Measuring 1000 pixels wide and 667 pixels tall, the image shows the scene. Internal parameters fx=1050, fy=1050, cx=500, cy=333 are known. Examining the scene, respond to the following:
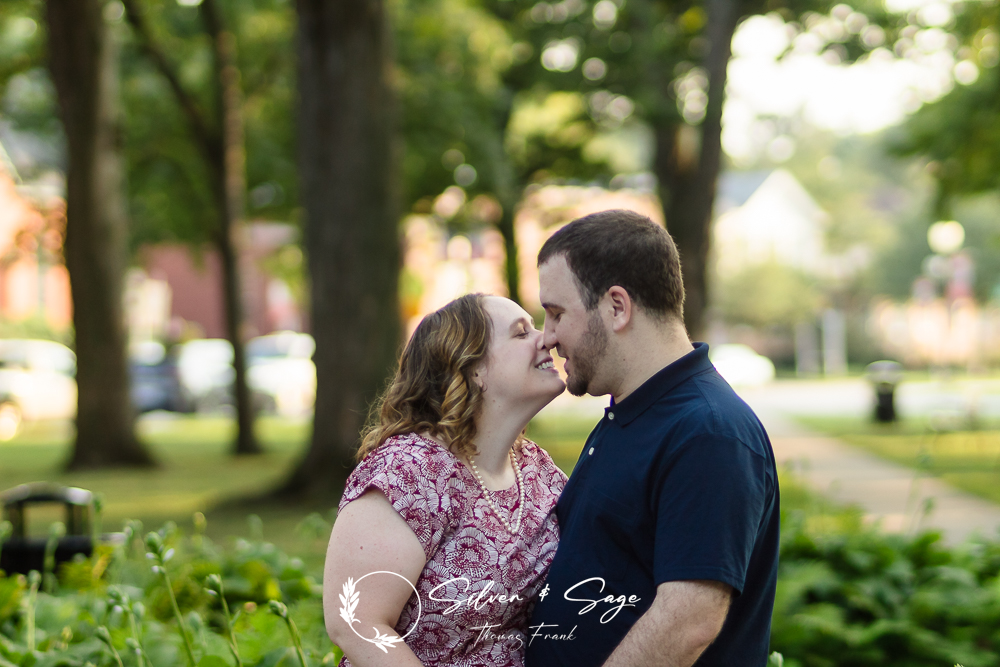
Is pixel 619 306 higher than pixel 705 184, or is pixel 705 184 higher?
pixel 619 306

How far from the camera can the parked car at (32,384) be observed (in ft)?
84.2

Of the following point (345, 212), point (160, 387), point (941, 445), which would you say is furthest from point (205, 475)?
point (160, 387)

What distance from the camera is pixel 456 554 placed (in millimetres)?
2414

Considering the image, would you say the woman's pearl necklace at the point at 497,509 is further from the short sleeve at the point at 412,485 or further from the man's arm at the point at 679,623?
the man's arm at the point at 679,623

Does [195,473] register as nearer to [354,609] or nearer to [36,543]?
[36,543]

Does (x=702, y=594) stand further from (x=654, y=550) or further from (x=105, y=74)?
(x=105, y=74)

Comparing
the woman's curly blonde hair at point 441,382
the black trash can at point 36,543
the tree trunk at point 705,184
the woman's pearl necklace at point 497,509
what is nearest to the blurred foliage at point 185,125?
the tree trunk at point 705,184

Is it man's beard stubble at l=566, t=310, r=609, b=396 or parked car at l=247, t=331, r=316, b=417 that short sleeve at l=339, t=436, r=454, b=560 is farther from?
parked car at l=247, t=331, r=316, b=417

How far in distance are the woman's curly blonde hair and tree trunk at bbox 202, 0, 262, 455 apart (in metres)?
16.5

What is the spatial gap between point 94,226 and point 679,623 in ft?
48.2

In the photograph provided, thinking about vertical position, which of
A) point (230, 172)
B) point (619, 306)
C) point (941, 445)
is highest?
point (619, 306)

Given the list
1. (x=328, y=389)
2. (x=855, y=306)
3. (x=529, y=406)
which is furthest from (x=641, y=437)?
(x=855, y=306)

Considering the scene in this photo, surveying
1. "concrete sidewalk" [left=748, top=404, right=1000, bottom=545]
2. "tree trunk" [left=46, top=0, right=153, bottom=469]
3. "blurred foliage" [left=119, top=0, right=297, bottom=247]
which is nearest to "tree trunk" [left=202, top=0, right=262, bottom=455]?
"blurred foliage" [left=119, top=0, right=297, bottom=247]

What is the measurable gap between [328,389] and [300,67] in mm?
3275
